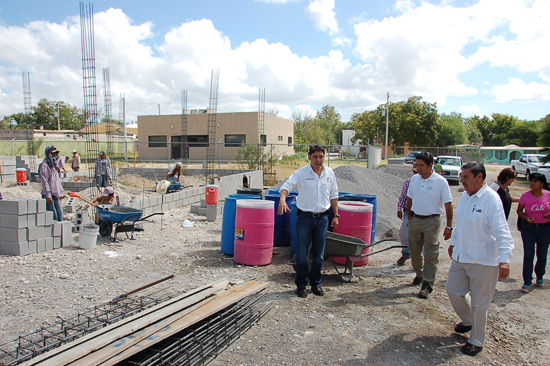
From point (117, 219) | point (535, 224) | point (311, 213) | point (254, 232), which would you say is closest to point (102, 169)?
point (117, 219)

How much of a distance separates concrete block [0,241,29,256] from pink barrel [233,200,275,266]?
352cm

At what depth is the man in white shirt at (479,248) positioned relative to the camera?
3441 mm

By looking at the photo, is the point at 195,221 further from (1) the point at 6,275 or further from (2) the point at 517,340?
(2) the point at 517,340

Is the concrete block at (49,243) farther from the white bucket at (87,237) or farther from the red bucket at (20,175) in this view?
the red bucket at (20,175)

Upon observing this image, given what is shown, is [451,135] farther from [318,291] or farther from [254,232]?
[318,291]

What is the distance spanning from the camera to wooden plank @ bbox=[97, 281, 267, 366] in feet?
9.53

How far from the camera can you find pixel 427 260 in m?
5.11

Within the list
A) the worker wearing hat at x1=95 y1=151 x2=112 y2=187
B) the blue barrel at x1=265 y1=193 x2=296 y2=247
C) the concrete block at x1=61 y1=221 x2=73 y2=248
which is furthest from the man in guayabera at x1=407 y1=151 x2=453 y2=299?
the worker wearing hat at x1=95 y1=151 x2=112 y2=187

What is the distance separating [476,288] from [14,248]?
264 inches

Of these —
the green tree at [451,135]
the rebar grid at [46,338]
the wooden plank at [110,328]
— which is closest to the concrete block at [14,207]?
the rebar grid at [46,338]

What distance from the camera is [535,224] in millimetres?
5352

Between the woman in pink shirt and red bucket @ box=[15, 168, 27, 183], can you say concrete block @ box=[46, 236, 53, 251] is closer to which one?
the woman in pink shirt

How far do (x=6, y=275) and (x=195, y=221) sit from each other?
464 centimetres

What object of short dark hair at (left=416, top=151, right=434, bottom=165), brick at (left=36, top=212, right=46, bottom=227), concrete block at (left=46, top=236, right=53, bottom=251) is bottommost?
concrete block at (left=46, top=236, right=53, bottom=251)
